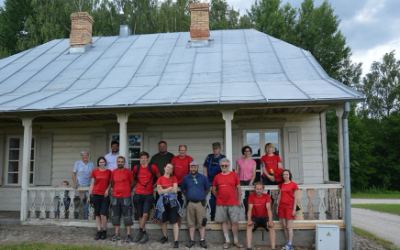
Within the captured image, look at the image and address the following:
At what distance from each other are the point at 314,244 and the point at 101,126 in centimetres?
629

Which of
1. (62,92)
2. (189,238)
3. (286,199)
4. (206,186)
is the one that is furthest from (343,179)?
(62,92)

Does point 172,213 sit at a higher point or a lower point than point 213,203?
lower

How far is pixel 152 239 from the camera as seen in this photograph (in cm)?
664

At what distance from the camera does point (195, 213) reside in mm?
6148

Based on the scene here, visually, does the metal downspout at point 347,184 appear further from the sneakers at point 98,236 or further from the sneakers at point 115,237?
the sneakers at point 98,236

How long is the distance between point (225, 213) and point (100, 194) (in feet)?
8.32

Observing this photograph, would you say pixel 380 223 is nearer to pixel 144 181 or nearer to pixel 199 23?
pixel 144 181

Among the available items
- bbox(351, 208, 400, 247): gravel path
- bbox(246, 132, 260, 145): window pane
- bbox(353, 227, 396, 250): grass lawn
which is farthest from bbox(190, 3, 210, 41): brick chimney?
bbox(351, 208, 400, 247): gravel path

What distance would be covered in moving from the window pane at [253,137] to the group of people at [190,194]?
189cm

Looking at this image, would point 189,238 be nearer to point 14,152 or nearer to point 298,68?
point 298,68

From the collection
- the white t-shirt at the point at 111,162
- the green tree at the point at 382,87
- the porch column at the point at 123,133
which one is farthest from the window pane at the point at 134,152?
the green tree at the point at 382,87

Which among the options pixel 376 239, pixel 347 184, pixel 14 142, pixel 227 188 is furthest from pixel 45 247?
pixel 376 239

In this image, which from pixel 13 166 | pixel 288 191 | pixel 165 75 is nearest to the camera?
pixel 288 191

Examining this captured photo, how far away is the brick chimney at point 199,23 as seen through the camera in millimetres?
11059
